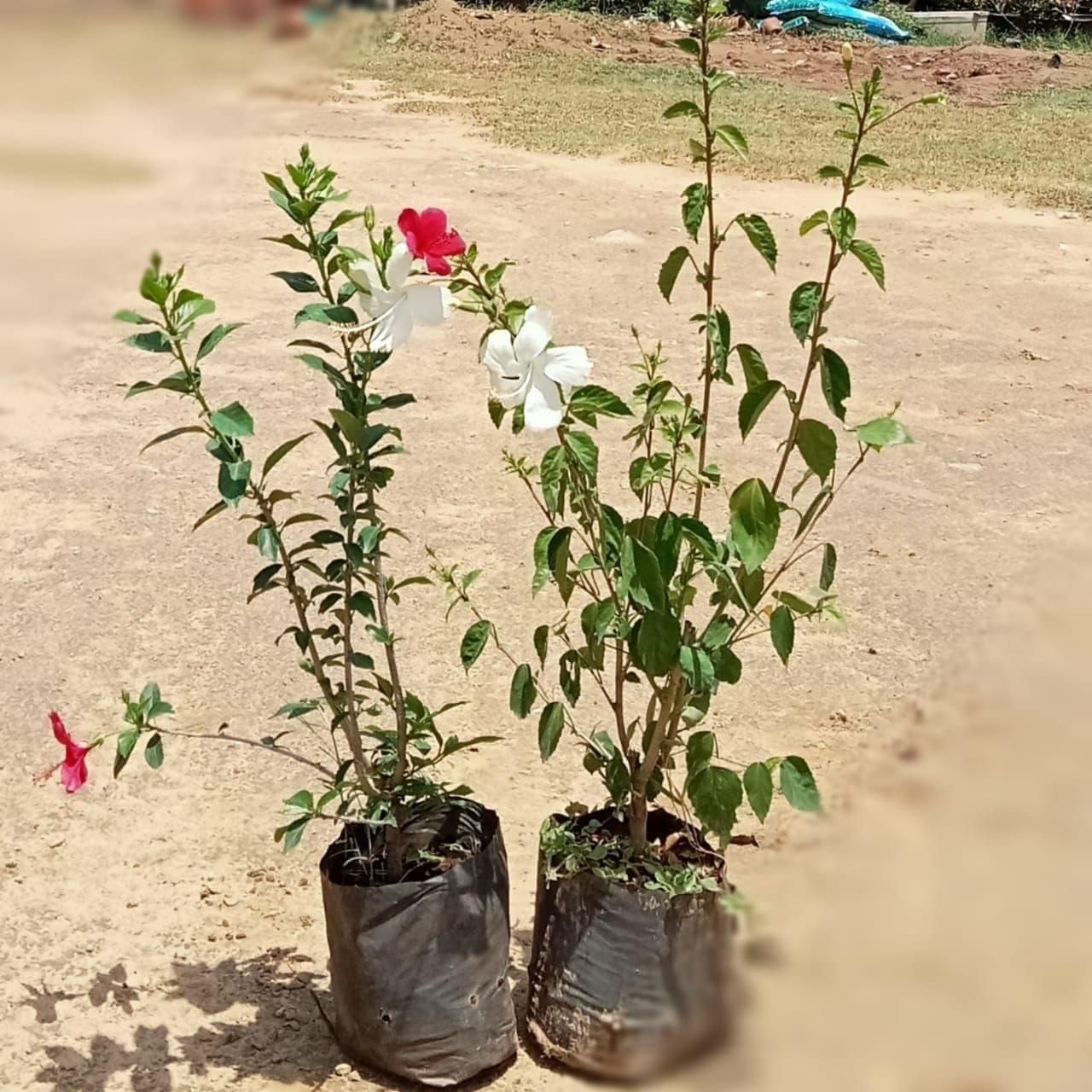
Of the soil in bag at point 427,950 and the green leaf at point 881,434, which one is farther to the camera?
the soil in bag at point 427,950

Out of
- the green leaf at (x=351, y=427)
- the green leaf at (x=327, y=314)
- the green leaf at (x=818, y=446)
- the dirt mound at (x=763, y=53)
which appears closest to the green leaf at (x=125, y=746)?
the green leaf at (x=351, y=427)

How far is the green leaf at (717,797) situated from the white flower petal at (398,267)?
68 centimetres

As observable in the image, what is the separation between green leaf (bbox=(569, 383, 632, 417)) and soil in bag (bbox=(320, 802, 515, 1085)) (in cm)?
63

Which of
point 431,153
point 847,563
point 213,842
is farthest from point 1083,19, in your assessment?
point 213,842

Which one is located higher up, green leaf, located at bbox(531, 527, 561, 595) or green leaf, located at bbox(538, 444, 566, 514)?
green leaf, located at bbox(538, 444, 566, 514)

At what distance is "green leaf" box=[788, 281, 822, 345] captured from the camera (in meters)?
1.70

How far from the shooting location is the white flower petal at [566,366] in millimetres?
1606

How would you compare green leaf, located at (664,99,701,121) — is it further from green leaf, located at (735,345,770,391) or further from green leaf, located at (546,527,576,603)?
green leaf, located at (546,527,576,603)

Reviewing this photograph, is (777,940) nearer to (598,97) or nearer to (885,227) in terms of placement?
(885,227)

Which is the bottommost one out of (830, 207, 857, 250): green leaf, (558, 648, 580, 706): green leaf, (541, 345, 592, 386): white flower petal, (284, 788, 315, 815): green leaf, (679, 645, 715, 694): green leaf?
(284, 788, 315, 815): green leaf

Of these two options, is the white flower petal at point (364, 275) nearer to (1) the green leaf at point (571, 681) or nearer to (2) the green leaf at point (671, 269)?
(2) the green leaf at point (671, 269)

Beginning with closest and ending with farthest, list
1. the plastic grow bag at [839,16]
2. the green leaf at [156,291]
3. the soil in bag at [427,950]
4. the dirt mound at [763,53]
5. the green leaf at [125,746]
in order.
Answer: the green leaf at [156,291]
the green leaf at [125,746]
the soil in bag at [427,950]
the dirt mound at [763,53]
the plastic grow bag at [839,16]

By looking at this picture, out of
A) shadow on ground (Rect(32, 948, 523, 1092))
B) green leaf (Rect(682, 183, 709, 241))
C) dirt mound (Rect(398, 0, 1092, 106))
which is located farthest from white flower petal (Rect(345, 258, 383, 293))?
dirt mound (Rect(398, 0, 1092, 106))

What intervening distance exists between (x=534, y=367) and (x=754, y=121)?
1061 centimetres
